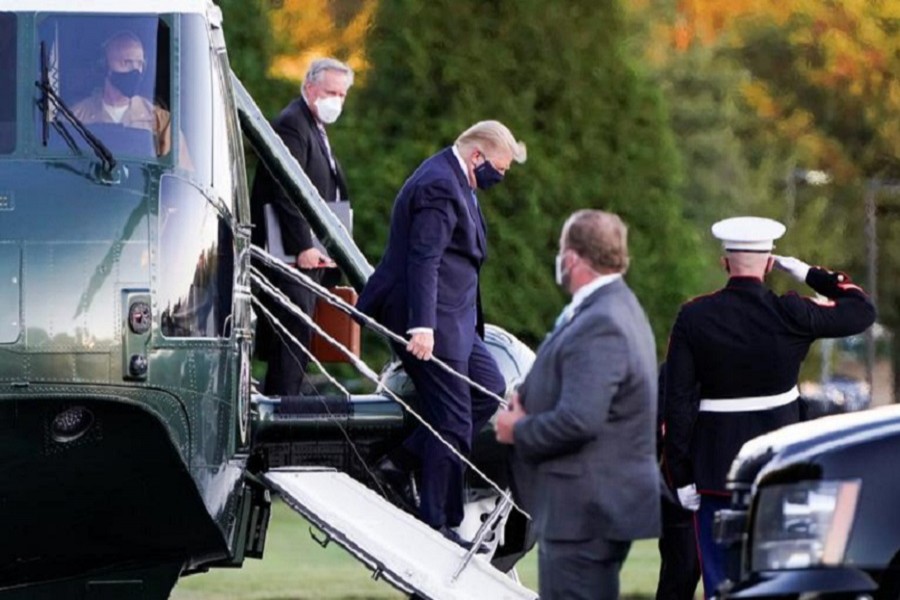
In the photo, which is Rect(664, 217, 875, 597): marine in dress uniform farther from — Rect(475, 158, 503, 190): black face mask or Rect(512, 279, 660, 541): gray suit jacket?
Rect(512, 279, 660, 541): gray suit jacket

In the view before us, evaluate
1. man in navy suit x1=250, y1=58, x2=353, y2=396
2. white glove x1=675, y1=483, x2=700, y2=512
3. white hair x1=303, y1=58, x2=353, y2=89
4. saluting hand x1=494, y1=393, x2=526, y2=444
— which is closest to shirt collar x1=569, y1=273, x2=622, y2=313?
saluting hand x1=494, y1=393, x2=526, y2=444

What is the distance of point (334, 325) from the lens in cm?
1315

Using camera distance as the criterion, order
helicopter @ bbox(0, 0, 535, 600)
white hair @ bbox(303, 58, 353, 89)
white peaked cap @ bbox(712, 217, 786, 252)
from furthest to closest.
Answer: white hair @ bbox(303, 58, 353, 89) → white peaked cap @ bbox(712, 217, 786, 252) → helicopter @ bbox(0, 0, 535, 600)

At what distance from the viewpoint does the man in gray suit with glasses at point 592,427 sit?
8.17 meters

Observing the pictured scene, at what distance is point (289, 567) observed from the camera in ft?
61.0

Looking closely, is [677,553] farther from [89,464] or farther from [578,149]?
[578,149]

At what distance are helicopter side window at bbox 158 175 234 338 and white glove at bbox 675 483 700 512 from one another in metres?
1.87

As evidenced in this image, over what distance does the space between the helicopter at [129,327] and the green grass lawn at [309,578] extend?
463cm

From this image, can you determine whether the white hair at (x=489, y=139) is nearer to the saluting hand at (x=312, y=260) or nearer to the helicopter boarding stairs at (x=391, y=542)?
the saluting hand at (x=312, y=260)

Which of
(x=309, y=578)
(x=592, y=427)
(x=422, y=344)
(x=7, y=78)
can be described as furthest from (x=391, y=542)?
(x=309, y=578)

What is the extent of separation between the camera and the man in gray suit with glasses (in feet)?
26.8

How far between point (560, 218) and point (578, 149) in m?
0.89

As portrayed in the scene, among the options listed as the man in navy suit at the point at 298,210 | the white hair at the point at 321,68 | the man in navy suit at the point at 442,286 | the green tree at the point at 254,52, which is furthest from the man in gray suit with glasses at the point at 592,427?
the green tree at the point at 254,52

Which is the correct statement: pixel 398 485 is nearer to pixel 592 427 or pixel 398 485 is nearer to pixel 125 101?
pixel 125 101
